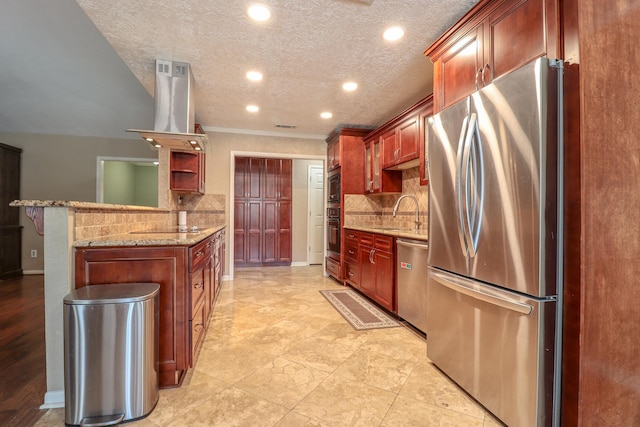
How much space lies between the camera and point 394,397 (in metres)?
1.72

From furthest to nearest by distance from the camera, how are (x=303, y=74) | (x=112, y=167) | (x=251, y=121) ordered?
1. (x=112, y=167)
2. (x=251, y=121)
3. (x=303, y=74)

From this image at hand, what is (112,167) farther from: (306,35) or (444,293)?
(444,293)

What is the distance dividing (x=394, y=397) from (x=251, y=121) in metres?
3.80

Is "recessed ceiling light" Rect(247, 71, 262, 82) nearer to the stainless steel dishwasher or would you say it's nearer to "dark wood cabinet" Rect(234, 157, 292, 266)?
the stainless steel dishwasher

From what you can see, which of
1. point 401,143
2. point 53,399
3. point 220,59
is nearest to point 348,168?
point 401,143

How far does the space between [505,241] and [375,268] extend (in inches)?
79.5

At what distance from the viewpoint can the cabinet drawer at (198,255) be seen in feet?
6.26

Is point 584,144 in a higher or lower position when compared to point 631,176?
higher

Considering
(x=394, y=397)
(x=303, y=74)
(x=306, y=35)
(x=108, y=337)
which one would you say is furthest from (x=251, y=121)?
(x=394, y=397)

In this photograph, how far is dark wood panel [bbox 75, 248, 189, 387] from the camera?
5.63ft

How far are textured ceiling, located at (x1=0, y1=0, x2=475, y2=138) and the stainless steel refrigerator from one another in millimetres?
923

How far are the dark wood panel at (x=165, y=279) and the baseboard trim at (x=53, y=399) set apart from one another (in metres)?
0.50

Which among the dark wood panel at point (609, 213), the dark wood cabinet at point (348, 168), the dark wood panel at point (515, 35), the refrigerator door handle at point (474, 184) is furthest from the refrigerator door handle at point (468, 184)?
the dark wood cabinet at point (348, 168)

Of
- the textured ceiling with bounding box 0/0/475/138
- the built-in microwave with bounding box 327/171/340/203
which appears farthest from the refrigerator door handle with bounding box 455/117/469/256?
the built-in microwave with bounding box 327/171/340/203
